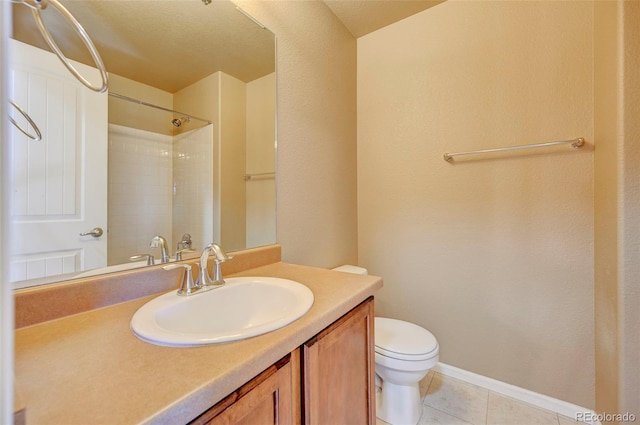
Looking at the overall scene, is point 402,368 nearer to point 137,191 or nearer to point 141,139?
point 137,191

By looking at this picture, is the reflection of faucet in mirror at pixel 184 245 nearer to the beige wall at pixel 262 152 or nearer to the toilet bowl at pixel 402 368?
the beige wall at pixel 262 152

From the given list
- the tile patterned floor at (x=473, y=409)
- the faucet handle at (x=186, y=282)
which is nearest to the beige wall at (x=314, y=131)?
the faucet handle at (x=186, y=282)

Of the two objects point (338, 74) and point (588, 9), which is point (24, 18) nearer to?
point (338, 74)

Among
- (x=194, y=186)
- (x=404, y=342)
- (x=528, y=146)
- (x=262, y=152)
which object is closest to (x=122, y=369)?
(x=194, y=186)

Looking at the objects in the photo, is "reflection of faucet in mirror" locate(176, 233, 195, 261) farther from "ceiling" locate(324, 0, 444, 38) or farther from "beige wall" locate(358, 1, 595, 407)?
"ceiling" locate(324, 0, 444, 38)

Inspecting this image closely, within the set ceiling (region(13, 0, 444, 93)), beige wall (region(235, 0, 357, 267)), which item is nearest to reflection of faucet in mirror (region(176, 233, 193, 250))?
beige wall (region(235, 0, 357, 267))

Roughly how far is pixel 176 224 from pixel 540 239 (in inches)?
71.6

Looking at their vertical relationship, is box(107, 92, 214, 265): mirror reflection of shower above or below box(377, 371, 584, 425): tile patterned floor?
above

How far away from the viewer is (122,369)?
0.46 meters

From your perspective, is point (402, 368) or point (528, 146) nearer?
→ point (402, 368)

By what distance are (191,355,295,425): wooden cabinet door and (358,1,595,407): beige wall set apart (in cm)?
141

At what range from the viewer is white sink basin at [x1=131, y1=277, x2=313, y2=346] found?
0.56 metres

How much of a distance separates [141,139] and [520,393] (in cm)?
227

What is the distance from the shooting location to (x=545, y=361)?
142 centimetres
